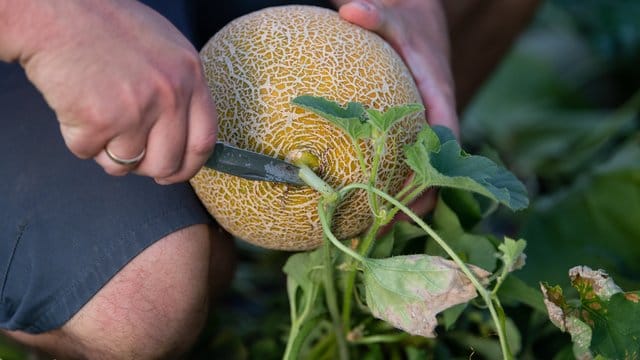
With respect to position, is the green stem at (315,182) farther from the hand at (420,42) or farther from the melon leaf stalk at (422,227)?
the hand at (420,42)

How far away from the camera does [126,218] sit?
3.67 ft

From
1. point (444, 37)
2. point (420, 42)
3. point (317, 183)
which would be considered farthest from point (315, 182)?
point (444, 37)

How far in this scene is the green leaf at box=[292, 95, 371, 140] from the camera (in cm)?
94

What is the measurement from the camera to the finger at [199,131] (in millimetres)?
924

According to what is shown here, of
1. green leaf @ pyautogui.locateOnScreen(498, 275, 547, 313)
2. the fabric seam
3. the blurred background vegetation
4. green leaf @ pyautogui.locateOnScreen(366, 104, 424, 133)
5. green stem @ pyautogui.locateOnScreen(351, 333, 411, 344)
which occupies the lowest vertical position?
the blurred background vegetation

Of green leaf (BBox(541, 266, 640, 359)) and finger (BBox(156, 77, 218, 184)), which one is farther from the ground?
finger (BBox(156, 77, 218, 184))

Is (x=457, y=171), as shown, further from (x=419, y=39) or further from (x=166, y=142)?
(x=419, y=39)

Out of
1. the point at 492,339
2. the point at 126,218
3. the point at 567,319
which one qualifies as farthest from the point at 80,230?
the point at 492,339

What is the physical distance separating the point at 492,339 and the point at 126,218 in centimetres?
68

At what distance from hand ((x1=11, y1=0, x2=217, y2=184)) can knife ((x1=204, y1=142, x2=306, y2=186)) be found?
0.04m

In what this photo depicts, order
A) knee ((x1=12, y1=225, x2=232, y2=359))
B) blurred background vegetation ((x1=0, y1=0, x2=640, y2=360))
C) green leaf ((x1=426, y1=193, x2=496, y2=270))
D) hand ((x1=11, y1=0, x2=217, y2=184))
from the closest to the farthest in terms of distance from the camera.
Answer: hand ((x1=11, y1=0, x2=217, y2=184)), knee ((x1=12, y1=225, x2=232, y2=359)), green leaf ((x1=426, y1=193, x2=496, y2=270)), blurred background vegetation ((x1=0, y1=0, x2=640, y2=360))

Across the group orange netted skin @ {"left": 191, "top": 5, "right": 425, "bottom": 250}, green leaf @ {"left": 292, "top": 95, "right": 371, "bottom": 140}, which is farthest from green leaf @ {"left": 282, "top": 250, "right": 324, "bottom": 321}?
green leaf @ {"left": 292, "top": 95, "right": 371, "bottom": 140}

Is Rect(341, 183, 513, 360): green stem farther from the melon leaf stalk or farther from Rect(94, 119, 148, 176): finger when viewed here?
Rect(94, 119, 148, 176): finger

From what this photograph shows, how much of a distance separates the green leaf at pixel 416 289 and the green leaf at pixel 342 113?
15 cm
